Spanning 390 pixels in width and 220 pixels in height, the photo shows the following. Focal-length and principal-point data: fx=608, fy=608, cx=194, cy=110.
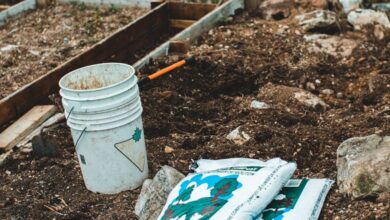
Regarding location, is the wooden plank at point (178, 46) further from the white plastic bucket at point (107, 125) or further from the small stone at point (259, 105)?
the white plastic bucket at point (107, 125)

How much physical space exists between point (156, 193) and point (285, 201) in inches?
29.4

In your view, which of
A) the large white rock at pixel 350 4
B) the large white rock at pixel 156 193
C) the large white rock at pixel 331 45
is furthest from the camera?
the large white rock at pixel 350 4

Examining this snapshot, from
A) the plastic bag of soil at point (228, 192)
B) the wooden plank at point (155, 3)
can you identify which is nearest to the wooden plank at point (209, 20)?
the wooden plank at point (155, 3)

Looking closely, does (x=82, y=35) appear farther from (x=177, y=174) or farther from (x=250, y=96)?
(x=177, y=174)

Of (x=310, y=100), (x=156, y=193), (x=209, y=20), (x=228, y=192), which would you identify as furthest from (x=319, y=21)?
(x=228, y=192)

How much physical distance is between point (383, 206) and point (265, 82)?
2.24m

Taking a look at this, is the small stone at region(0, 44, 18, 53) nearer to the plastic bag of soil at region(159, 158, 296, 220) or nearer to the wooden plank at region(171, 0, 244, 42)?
the wooden plank at region(171, 0, 244, 42)

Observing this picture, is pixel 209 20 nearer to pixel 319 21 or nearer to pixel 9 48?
pixel 319 21

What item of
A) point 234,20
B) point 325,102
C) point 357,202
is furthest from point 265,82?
point 357,202

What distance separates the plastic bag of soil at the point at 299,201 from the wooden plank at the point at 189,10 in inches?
147

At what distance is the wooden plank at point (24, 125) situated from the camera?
4.45m

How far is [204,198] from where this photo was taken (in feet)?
9.98

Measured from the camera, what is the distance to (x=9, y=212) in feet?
11.9

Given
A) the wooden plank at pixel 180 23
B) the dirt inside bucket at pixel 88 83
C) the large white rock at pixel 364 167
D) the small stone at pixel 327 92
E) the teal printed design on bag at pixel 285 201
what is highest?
the dirt inside bucket at pixel 88 83
